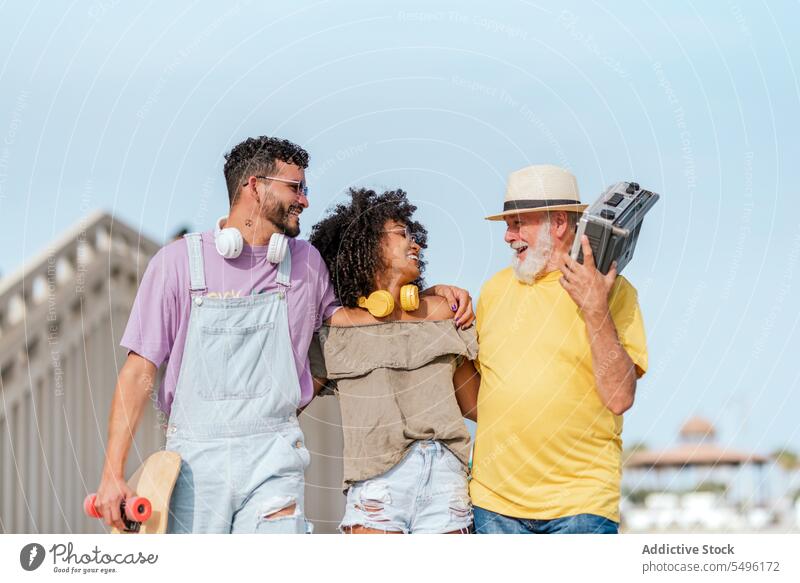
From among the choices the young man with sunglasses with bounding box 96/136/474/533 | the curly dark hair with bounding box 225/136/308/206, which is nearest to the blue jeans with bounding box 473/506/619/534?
the young man with sunglasses with bounding box 96/136/474/533

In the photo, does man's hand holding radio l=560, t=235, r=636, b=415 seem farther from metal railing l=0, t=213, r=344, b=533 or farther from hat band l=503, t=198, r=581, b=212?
metal railing l=0, t=213, r=344, b=533

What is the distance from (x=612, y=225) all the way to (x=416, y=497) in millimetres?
1336

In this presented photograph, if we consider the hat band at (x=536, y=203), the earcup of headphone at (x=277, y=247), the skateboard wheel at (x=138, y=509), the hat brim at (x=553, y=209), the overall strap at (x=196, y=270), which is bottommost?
the skateboard wheel at (x=138, y=509)

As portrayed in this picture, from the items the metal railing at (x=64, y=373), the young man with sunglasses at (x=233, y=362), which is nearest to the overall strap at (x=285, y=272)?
the young man with sunglasses at (x=233, y=362)

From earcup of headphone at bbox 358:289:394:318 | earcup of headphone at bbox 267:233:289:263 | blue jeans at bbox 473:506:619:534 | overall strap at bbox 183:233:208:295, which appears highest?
earcup of headphone at bbox 267:233:289:263

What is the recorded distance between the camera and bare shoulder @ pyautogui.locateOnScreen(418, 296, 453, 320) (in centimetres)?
529

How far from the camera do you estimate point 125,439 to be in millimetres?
4938

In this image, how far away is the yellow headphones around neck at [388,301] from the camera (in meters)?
5.18

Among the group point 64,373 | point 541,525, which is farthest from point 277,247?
point 64,373

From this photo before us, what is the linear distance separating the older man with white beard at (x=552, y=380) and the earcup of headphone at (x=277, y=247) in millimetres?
922

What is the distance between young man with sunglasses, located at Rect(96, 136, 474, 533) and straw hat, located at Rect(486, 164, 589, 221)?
0.90 m

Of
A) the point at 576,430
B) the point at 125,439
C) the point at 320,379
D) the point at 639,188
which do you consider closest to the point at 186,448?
the point at 125,439

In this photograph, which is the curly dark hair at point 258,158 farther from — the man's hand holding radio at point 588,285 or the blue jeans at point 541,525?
the blue jeans at point 541,525
